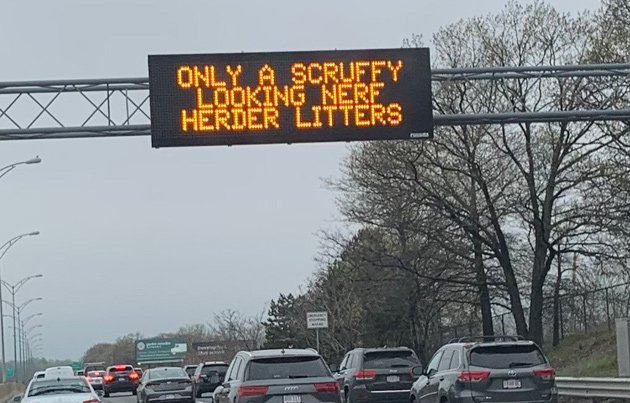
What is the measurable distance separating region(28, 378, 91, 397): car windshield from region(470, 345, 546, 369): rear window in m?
8.31

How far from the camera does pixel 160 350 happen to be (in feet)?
393

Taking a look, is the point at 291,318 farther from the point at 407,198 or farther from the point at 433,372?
the point at 433,372

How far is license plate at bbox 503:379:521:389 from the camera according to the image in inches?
704

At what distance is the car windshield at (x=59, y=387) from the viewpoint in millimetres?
21631

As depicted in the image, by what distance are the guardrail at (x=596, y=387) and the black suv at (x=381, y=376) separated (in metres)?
3.70

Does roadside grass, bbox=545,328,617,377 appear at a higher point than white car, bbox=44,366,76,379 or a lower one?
lower

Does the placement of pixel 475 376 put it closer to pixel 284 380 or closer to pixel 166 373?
pixel 284 380

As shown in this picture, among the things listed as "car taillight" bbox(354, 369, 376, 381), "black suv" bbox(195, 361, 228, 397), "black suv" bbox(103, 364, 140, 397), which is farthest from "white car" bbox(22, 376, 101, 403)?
"black suv" bbox(103, 364, 140, 397)

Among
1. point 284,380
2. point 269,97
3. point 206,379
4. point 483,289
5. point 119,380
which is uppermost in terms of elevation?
point 269,97

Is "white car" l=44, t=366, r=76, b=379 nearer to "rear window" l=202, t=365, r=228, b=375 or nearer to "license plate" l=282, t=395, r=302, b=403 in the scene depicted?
"license plate" l=282, t=395, r=302, b=403

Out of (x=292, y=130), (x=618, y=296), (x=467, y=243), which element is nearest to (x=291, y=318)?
(x=467, y=243)

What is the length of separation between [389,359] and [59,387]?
8105 mm

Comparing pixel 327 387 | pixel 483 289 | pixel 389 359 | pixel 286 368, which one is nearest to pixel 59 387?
pixel 286 368

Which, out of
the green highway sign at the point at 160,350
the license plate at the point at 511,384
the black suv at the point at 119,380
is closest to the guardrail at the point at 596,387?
the license plate at the point at 511,384
